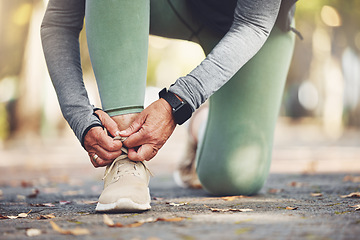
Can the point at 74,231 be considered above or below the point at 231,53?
below

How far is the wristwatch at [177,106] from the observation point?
5.98 ft

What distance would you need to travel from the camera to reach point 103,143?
1843 mm

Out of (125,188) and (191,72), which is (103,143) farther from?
(191,72)

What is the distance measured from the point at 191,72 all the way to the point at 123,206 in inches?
21.4

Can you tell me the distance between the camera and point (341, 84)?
1614cm

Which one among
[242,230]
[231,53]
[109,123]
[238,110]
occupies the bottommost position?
[242,230]

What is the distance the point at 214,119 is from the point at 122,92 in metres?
0.87

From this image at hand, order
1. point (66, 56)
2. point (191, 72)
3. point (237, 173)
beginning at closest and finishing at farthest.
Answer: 1. point (191, 72)
2. point (66, 56)
3. point (237, 173)

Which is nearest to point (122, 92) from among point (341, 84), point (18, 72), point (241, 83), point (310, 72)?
point (241, 83)

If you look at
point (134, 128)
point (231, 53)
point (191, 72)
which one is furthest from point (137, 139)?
point (231, 53)

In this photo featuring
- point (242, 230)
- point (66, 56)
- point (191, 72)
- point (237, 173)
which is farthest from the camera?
point (237, 173)

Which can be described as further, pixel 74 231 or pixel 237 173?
pixel 237 173

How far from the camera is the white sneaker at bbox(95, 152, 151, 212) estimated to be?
1.77m

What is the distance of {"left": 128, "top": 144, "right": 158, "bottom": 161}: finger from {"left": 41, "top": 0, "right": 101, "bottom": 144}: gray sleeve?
22cm
